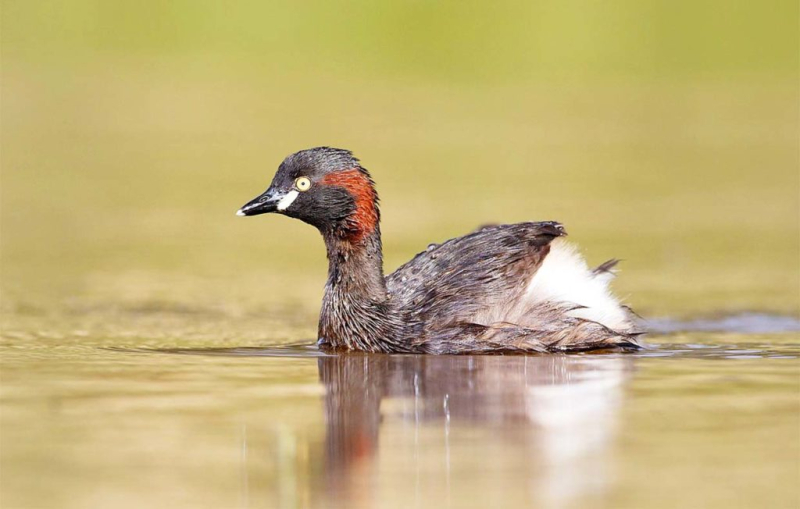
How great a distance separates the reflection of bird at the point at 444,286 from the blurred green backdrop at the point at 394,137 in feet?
3.23

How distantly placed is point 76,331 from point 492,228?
2731 millimetres

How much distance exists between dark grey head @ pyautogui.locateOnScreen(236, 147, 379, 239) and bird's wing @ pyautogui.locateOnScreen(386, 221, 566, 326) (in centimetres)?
47

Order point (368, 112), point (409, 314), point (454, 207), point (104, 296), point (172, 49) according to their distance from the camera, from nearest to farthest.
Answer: point (409, 314) < point (104, 296) < point (454, 207) < point (368, 112) < point (172, 49)

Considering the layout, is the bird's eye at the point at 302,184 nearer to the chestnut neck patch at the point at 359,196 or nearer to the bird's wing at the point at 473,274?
the chestnut neck patch at the point at 359,196

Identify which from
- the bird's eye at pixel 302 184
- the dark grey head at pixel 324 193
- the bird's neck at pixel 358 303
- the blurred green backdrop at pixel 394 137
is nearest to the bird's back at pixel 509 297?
the bird's neck at pixel 358 303

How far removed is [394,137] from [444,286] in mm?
11945

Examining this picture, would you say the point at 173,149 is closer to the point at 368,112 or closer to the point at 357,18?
the point at 368,112

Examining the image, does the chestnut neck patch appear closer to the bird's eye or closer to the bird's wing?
the bird's eye

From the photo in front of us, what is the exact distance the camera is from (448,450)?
6375 millimetres

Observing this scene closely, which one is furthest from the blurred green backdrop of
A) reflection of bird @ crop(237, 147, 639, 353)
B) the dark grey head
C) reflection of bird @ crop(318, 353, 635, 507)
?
Answer: reflection of bird @ crop(318, 353, 635, 507)

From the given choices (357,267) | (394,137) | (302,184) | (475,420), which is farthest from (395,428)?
(394,137)

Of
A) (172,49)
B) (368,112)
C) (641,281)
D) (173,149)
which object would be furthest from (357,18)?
(641,281)

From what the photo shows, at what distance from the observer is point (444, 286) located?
373 inches

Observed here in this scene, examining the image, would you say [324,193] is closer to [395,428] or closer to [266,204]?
[266,204]
